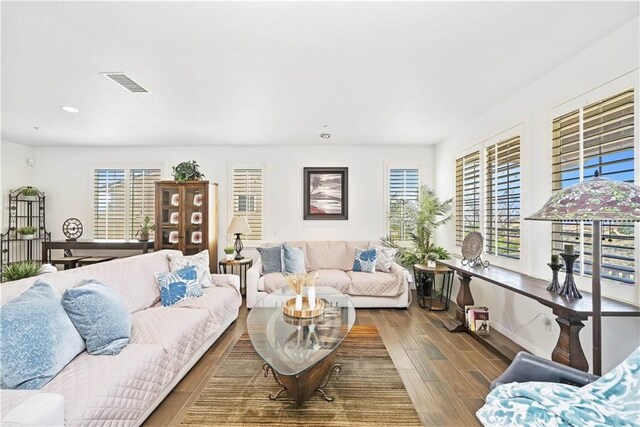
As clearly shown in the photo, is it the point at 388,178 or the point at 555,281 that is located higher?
the point at 388,178

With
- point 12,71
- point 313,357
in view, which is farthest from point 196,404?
point 12,71

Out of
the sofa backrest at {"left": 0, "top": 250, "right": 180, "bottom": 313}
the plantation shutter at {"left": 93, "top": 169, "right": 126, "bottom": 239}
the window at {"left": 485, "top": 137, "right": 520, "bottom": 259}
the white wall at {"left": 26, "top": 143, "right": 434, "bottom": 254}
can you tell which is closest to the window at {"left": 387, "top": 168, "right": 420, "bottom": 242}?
the white wall at {"left": 26, "top": 143, "right": 434, "bottom": 254}

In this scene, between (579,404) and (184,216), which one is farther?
(184,216)

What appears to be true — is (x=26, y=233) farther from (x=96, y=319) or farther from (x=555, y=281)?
(x=555, y=281)

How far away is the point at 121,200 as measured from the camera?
210 inches

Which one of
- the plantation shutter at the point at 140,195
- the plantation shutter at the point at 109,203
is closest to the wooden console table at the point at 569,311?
the plantation shutter at the point at 140,195

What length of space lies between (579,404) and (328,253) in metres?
3.78

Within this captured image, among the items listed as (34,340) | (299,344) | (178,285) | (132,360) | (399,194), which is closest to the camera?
(34,340)

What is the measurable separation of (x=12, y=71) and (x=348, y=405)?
3938mm

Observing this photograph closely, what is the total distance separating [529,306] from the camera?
9.33 ft

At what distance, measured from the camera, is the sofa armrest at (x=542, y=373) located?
1.48 metres

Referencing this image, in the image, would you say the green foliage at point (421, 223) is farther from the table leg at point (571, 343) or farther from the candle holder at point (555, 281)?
the table leg at point (571, 343)

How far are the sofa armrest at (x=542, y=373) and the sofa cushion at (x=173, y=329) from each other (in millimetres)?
2098

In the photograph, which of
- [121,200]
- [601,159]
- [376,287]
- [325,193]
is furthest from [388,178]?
[121,200]
